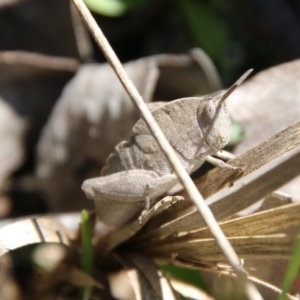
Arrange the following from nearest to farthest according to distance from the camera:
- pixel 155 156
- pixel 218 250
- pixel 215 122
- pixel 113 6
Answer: pixel 218 250, pixel 215 122, pixel 155 156, pixel 113 6

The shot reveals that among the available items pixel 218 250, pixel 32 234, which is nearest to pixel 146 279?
pixel 218 250

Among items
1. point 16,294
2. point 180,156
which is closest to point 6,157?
point 16,294

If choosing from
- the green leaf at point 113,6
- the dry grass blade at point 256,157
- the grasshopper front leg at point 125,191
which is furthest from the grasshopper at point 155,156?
the green leaf at point 113,6

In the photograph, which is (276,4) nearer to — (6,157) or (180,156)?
(180,156)

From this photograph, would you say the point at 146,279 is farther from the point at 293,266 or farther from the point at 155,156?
the point at 293,266

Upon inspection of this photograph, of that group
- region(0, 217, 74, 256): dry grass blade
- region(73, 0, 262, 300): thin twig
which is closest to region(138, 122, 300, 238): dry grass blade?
region(73, 0, 262, 300): thin twig

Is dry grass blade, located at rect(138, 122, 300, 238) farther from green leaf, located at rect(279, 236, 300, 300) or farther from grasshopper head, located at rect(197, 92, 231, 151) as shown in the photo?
green leaf, located at rect(279, 236, 300, 300)

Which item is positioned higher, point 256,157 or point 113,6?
point 113,6
